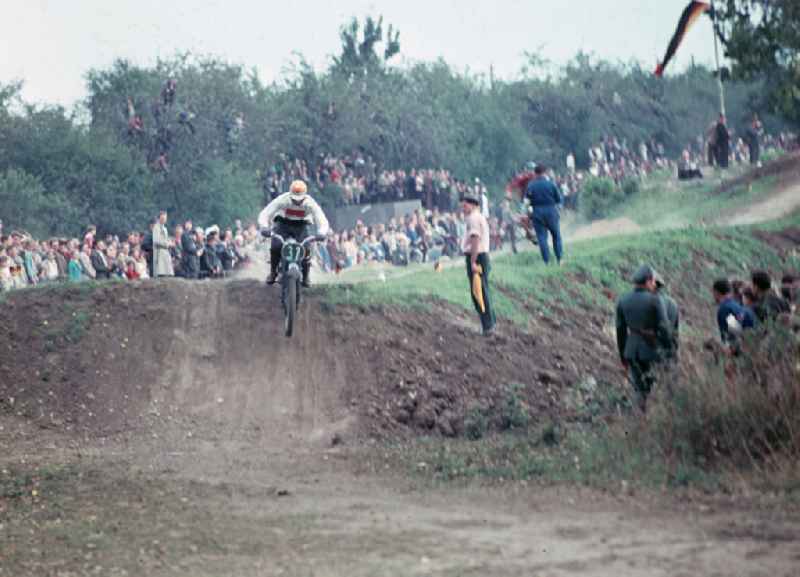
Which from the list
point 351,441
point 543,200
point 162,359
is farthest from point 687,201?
point 351,441

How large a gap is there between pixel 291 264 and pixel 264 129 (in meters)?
35.7

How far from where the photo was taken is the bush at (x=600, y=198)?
42781 millimetres

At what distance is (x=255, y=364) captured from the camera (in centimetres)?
1823

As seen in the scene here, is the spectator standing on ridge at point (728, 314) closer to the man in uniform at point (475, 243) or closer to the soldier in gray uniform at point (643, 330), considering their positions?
the soldier in gray uniform at point (643, 330)

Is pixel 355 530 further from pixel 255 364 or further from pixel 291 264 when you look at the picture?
pixel 255 364

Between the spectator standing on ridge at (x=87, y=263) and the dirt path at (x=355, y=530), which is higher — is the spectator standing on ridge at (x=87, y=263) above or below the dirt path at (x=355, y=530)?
above

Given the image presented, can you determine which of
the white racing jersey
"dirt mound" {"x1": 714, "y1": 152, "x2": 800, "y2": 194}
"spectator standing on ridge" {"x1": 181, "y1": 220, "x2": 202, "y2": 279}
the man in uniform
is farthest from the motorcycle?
"dirt mound" {"x1": 714, "y1": 152, "x2": 800, "y2": 194}

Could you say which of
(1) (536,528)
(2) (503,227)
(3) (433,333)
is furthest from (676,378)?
(2) (503,227)

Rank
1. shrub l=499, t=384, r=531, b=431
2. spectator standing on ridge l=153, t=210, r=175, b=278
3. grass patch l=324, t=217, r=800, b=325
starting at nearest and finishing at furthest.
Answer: shrub l=499, t=384, r=531, b=431, grass patch l=324, t=217, r=800, b=325, spectator standing on ridge l=153, t=210, r=175, b=278

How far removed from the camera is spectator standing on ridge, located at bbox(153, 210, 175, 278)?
85.1 ft

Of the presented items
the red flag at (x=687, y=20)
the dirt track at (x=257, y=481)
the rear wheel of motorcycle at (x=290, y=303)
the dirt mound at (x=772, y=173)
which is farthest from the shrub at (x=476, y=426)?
the dirt mound at (x=772, y=173)

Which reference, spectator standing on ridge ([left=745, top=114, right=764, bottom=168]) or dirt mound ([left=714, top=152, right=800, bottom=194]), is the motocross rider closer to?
dirt mound ([left=714, top=152, right=800, bottom=194])

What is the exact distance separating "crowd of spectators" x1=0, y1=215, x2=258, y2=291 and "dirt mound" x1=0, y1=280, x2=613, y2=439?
248 inches

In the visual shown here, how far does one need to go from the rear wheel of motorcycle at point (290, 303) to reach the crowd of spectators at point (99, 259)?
881cm
